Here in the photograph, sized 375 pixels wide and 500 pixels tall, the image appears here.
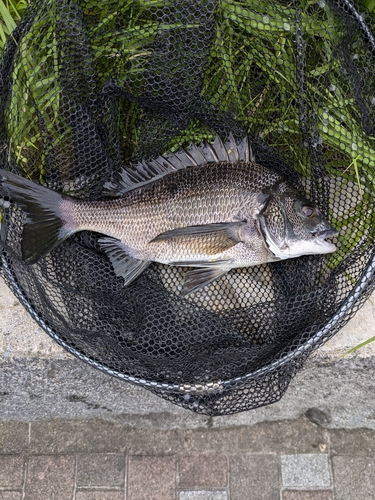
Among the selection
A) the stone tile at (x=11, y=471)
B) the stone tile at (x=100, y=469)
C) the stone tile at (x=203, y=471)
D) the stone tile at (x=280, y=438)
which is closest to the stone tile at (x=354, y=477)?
the stone tile at (x=280, y=438)

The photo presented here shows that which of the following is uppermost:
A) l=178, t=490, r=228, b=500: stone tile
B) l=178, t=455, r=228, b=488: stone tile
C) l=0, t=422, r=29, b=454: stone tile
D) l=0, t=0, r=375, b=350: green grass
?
l=0, t=0, r=375, b=350: green grass

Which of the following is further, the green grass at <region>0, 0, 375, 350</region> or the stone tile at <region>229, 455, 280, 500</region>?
the stone tile at <region>229, 455, 280, 500</region>

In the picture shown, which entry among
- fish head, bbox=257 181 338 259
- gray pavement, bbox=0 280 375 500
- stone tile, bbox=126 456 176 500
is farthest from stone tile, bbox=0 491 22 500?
fish head, bbox=257 181 338 259

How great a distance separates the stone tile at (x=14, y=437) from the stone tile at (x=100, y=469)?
15.0 inches

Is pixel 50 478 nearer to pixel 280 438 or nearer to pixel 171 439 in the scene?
pixel 171 439

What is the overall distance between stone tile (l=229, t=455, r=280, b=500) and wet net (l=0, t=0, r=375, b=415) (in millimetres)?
684

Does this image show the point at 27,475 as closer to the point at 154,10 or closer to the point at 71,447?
the point at 71,447

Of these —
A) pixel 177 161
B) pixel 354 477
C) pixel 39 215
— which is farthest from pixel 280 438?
pixel 39 215

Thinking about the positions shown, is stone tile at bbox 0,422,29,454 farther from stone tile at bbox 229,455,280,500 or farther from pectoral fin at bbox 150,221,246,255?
pectoral fin at bbox 150,221,246,255

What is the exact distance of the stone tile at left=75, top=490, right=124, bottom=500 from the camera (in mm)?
3182

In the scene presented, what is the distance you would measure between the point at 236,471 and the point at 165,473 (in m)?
0.45

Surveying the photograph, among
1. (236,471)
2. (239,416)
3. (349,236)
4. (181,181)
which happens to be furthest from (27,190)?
(236,471)

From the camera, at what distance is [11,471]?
10.6 ft

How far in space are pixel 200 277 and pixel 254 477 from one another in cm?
143
